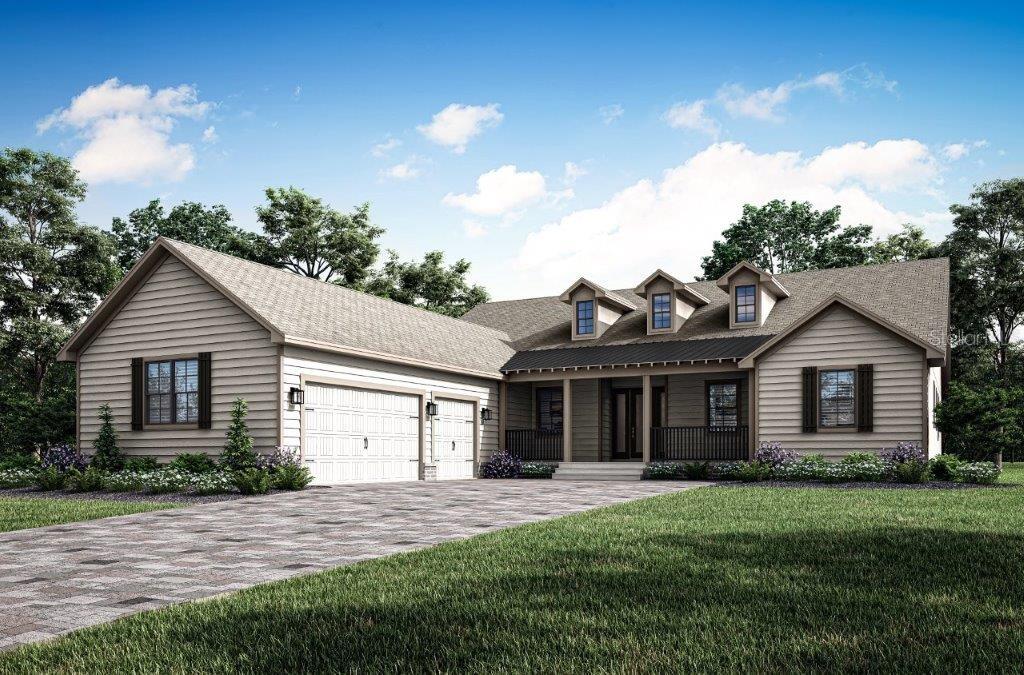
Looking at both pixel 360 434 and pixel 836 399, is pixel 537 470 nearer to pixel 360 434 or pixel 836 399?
pixel 360 434

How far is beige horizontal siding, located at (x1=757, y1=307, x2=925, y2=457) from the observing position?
20.5 metres

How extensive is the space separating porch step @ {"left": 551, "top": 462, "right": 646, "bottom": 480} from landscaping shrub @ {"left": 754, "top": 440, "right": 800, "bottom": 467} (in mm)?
3510

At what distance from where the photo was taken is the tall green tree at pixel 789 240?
1697 inches

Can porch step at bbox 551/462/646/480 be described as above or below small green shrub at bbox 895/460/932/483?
below

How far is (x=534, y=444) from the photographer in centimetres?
2647

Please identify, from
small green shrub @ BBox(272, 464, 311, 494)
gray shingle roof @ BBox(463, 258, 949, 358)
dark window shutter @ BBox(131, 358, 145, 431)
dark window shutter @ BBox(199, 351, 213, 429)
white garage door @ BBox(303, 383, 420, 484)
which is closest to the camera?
small green shrub @ BBox(272, 464, 311, 494)

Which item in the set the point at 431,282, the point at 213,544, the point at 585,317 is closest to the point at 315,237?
the point at 431,282

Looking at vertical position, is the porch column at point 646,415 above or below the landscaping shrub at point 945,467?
above

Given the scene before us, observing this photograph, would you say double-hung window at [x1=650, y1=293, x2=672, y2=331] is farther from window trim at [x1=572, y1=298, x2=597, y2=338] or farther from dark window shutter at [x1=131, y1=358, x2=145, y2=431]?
dark window shutter at [x1=131, y1=358, x2=145, y2=431]

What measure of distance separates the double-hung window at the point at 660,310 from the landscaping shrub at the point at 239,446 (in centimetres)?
1303

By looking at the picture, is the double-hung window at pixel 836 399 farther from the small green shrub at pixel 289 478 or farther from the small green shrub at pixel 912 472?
the small green shrub at pixel 289 478

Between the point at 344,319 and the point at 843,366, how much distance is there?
40.0 ft

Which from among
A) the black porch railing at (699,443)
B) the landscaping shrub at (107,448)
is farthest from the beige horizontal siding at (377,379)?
the black porch railing at (699,443)

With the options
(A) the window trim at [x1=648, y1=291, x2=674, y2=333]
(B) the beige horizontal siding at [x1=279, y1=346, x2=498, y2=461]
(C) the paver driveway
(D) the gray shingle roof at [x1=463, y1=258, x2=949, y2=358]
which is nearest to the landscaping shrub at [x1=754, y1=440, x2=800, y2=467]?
(D) the gray shingle roof at [x1=463, y1=258, x2=949, y2=358]
